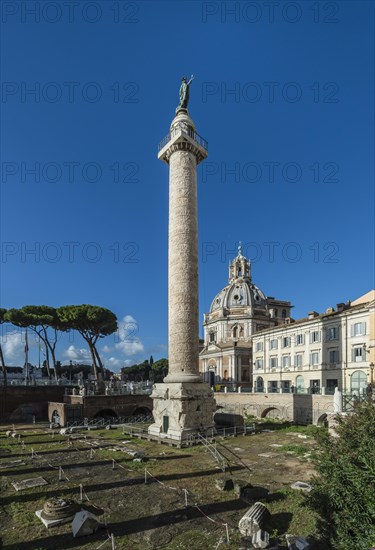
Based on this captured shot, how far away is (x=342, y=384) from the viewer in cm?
4047

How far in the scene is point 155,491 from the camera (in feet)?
48.6

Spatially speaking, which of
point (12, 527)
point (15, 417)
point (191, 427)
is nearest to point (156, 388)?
point (191, 427)

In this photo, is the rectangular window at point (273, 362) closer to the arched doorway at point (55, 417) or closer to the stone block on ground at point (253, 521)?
the arched doorway at point (55, 417)

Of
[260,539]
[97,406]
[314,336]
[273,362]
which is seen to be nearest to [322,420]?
[314,336]

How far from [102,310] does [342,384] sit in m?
29.3

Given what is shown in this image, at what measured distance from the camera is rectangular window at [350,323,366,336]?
37906mm

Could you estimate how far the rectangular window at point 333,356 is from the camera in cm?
4164

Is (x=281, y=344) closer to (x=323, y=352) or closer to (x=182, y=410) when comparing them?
(x=323, y=352)

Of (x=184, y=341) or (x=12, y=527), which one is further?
(x=184, y=341)

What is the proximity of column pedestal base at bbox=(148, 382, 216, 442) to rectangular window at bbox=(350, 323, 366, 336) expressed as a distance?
18.6 m

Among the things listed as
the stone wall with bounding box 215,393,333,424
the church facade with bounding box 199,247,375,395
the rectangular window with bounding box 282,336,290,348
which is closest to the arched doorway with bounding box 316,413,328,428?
the stone wall with bounding box 215,393,333,424

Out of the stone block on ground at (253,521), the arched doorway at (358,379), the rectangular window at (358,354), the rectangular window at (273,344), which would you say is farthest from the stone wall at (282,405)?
the stone block on ground at (253,521)

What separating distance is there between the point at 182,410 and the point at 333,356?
2296 centimetres

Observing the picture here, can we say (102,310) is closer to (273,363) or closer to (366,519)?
(273,363)
